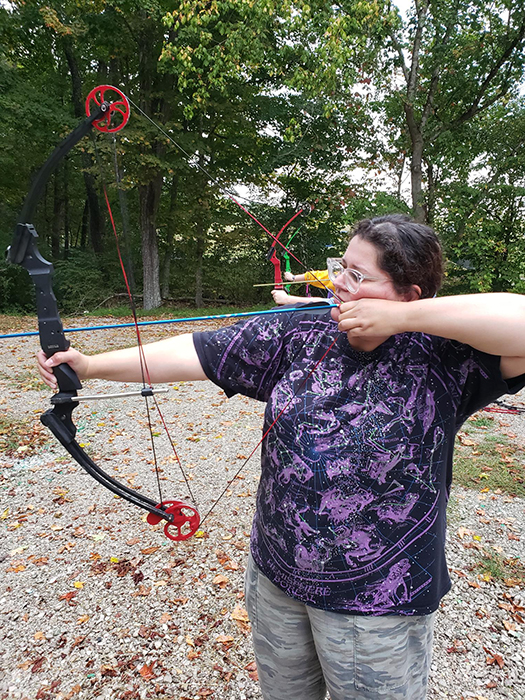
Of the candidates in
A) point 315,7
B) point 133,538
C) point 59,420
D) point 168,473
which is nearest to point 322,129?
point 315,7

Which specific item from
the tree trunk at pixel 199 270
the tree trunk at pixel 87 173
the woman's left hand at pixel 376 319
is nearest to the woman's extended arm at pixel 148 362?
the woman's left hand at pixel 376 319

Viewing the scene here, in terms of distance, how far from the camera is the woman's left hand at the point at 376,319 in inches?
36.0

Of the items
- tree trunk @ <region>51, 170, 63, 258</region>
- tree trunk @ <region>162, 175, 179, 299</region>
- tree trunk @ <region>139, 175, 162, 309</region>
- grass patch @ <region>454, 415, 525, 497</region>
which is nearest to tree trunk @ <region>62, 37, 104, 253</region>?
tree trunk @ <region>51, 170, 63, 258</region>

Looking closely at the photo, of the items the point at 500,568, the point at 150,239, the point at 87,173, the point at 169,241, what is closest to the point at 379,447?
the point at 500,568

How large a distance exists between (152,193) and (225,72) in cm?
393

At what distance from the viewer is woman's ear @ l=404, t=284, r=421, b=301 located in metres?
1.02

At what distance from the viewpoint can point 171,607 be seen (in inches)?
97.4

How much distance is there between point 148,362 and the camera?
3.76 ft

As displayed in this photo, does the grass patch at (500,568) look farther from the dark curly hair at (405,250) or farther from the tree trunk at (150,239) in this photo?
the tree trunk at (150,239)

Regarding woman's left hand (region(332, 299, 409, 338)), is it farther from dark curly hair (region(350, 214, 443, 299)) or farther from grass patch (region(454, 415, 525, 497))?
grass patch (region(454, 415, 525, 497))

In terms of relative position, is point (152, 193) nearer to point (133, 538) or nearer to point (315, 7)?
point (315, 7)

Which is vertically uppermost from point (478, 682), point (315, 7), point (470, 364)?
point (315, 7)

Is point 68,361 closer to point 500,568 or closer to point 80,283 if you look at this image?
point 500,568

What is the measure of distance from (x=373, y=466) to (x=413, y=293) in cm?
39
